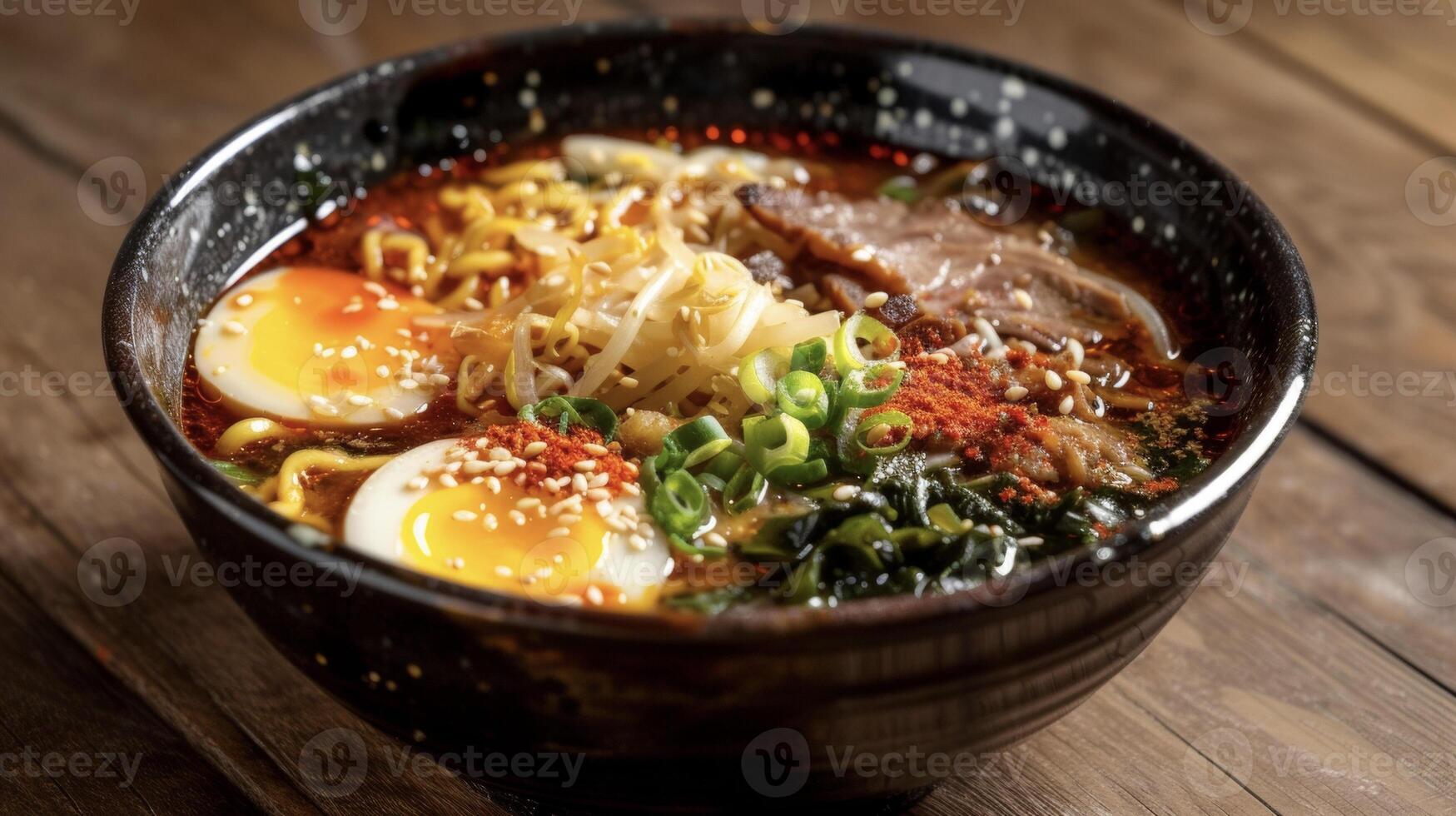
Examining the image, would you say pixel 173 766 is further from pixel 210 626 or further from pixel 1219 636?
pixel 1219 636

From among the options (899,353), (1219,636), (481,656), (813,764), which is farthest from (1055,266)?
(481,656)
